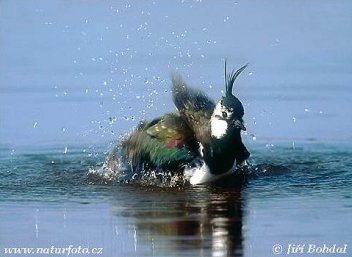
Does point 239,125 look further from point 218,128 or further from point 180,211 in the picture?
point 180,211

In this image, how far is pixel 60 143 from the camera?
41.3 feet

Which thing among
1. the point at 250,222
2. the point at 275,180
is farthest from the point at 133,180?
the point at 250,222

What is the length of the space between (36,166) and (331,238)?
4.15 metres

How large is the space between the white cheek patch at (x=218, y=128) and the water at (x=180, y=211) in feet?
1.57

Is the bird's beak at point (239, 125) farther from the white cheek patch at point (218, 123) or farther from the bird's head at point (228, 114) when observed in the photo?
the white cheek patch at point (218, 123)

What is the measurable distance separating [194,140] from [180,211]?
5.21 ft

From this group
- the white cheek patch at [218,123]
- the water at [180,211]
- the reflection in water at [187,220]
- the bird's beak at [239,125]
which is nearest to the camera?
the reflection in water at [187,220]

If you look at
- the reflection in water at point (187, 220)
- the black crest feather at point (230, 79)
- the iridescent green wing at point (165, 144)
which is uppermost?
the black crest feather at point (230, 79)

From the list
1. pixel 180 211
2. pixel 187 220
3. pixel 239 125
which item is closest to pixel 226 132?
pixel 239 125

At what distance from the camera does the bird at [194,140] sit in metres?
10.2

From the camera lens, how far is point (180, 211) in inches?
349

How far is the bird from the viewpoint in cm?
1024

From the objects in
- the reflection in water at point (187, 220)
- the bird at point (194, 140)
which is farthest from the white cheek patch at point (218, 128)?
the reflection in water at point (187, 220)

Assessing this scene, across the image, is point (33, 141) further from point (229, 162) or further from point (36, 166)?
point (229, 162)
